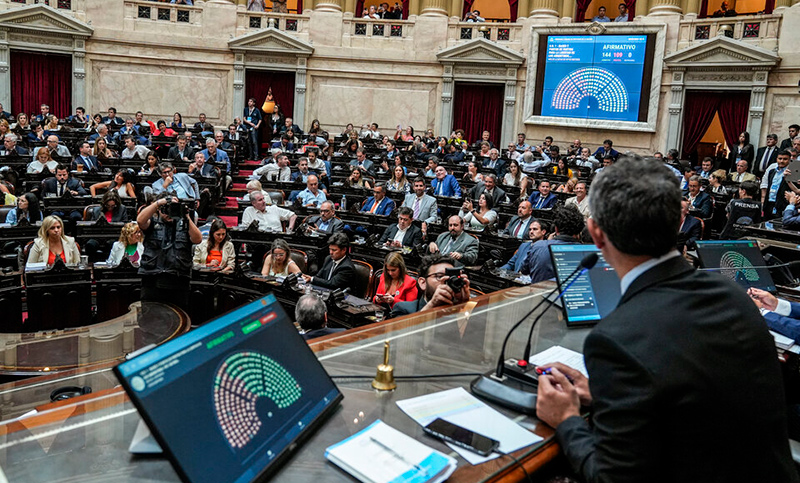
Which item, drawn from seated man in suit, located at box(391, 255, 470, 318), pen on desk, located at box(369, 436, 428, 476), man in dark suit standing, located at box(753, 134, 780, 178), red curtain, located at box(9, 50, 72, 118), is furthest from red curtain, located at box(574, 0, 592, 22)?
pen on desk, located at box(369, 436, 428, 476)

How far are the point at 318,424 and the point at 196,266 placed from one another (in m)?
5.69

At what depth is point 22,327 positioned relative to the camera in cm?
640

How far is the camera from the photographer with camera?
6.56 m

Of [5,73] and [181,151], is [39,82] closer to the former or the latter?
[5,73]

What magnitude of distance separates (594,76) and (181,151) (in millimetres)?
11186

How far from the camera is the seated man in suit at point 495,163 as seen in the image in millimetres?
14552

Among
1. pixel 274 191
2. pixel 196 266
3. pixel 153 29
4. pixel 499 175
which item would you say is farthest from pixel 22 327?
pixel 153 29

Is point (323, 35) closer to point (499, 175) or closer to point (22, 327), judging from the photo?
point (499, 175)

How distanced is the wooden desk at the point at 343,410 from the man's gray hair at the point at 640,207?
0.62m

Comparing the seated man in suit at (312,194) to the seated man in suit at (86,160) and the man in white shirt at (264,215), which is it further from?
the seated man in suit at (86,160)

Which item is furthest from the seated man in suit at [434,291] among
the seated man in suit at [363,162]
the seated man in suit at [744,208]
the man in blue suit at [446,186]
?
the seated man in suit at [363,162]

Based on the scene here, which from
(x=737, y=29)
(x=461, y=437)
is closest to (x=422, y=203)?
(x=461, y=437)

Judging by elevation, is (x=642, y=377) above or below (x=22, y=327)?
above

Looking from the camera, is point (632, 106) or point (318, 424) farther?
point (632, 106)
